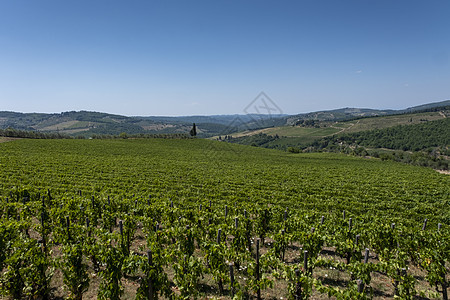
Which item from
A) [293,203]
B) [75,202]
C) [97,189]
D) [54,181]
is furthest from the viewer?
[54,181]

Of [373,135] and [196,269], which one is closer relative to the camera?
[196,269]

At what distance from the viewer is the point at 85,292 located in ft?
20.8

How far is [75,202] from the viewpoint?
11.6m

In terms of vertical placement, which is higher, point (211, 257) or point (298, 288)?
point (211, 257)

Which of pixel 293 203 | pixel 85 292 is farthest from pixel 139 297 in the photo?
pixel 293 203

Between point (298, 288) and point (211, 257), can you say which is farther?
point (211, 257)

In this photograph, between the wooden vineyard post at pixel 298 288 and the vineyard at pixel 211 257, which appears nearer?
the wooden vineyard post at pixel 298 288

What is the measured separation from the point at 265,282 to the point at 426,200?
21.4 meters

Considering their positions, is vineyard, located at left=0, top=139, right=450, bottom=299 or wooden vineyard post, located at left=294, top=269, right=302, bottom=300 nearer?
wooden vineyard post, located at left=294, top=269, right=302, bottom=300

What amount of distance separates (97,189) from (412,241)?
67.4ft

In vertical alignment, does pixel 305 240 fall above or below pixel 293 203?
above

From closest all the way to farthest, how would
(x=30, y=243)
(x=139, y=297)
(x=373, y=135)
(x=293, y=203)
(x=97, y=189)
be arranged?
(x=139, y=297) < (x=30, y=243) < (x=293, y=203) < (x=97, y=189) < (x=373, y=135)

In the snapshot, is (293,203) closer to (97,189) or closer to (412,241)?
(412,241)

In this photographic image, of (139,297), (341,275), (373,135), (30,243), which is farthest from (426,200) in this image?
(373,135)
